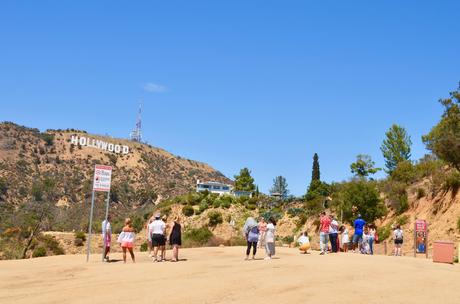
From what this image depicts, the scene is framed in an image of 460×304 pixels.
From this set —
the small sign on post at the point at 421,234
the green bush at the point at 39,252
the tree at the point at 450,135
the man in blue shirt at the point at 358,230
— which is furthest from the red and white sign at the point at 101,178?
the tree at the point at 450,135

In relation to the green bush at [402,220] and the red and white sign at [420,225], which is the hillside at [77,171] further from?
the red and white sign at [420,225]

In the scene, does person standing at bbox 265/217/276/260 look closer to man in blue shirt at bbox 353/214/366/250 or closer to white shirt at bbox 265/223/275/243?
white shirt at bbox 265/223/275/243

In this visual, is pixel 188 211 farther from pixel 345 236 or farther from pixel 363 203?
pixel 345 236

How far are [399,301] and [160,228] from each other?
33.9 ft

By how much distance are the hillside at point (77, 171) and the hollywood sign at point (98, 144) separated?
29 centimetres

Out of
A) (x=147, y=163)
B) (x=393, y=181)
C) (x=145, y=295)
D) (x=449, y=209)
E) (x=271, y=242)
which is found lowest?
(x=145, y=295)

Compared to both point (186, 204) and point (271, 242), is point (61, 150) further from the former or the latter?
point (271, 242)

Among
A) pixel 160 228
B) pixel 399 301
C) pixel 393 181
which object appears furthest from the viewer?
pixel 393 181

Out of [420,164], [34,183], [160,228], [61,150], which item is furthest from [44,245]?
[61,150]

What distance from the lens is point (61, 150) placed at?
121562 mm

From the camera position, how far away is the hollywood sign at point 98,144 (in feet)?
424

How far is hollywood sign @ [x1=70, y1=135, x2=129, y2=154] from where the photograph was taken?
12925 centimetres

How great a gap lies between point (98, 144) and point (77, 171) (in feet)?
72.3

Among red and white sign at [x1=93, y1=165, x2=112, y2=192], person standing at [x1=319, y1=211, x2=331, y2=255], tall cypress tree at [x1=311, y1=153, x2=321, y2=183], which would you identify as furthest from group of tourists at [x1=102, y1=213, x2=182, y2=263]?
tall cypress tree at [x1=311, y1=153, x2=321, y2=183]
